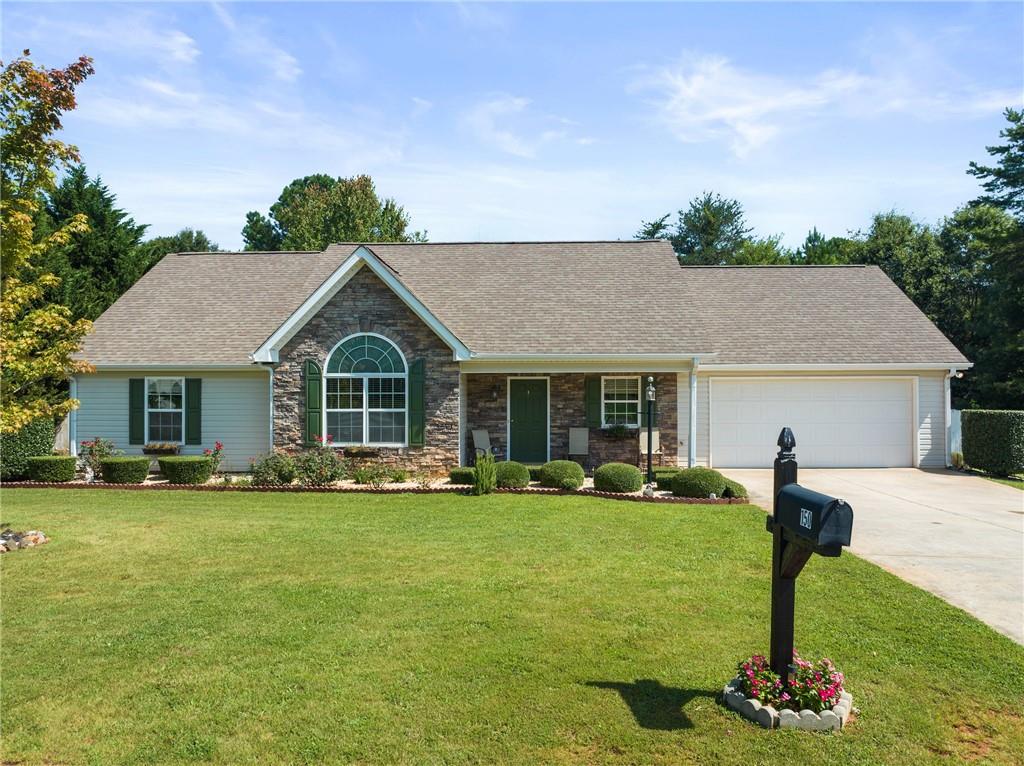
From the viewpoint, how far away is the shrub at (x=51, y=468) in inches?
621

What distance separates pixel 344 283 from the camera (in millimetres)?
16297

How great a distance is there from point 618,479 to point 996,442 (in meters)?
10.6

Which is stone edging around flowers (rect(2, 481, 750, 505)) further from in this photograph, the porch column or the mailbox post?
the mailbox post

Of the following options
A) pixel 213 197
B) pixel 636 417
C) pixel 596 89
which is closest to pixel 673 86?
pixel 596 89

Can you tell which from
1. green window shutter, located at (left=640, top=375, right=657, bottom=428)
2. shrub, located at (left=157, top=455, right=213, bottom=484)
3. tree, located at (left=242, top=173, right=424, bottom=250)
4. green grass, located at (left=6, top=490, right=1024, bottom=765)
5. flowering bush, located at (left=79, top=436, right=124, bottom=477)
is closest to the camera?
green grass, located at (left=6, top=490, right=1024, bottom=765)

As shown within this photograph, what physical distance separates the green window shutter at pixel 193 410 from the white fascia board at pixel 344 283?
2898mm

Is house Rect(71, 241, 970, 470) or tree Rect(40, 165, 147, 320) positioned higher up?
tree Rect(40, 165, 147, 320)

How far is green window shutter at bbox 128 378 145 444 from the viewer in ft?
58.5

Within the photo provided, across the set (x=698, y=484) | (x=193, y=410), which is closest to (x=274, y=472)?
(x=193, y=410)

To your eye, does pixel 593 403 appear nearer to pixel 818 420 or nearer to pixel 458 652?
pixel 818 420

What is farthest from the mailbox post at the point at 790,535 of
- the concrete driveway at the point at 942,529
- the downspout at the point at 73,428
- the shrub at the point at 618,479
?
the downspout at the point at 73,428

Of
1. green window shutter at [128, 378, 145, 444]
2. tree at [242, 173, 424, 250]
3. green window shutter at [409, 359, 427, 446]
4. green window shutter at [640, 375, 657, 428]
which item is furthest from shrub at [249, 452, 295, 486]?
tree at [242, 173, 424, 250]

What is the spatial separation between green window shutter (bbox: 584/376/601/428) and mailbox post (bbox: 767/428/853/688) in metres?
12.6

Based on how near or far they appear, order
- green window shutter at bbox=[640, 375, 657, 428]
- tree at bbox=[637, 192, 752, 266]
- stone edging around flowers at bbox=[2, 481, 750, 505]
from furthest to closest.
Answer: tree at bbox=[637, 192, 752, 266]
green window shutter at bbox=[640, 375, 657, 428]
stone edging around flowers at bbox=[2, 481, 750, 505]
